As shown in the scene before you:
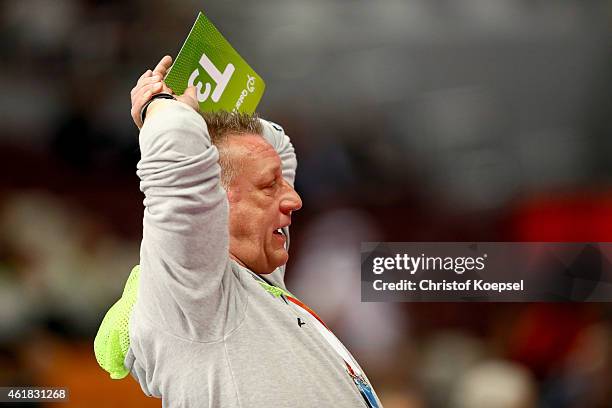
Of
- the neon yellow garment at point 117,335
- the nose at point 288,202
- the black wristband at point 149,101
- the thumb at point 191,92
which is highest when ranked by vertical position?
the thumb at point 191,92

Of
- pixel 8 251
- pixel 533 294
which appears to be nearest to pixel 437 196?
pixel 533 294

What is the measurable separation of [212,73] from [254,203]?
1.12ft

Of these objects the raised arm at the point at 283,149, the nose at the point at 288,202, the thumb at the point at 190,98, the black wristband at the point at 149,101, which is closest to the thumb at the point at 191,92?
the thumb at the point at 190,98

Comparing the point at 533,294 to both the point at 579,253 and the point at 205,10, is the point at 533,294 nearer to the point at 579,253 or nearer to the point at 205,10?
the point at 579,253

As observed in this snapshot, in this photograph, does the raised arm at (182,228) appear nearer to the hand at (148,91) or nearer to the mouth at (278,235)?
the hand at (148,91)

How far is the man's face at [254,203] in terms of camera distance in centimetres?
137

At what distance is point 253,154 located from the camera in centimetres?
138

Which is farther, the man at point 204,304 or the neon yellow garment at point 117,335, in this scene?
the neon yellow garment at point 117,335

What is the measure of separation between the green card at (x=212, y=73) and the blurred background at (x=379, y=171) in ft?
3.16

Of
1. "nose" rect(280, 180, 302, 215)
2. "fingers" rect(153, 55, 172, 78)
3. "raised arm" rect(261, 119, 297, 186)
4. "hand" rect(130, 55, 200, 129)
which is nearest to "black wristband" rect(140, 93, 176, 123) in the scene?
"hand" rect(130, 55, 200, 129)

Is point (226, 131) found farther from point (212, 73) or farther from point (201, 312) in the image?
point (201, 312)

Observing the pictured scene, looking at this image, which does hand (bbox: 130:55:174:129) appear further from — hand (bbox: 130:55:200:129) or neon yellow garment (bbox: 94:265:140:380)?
neon yellow garment (bbox: 94:265:140:380)

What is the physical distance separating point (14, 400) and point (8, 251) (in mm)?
508

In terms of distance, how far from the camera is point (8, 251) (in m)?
2.72
